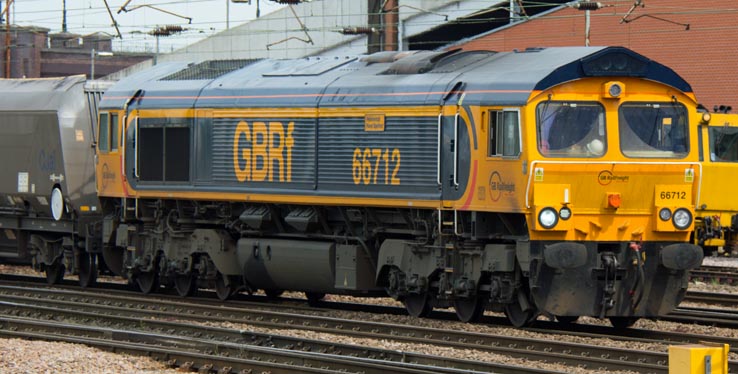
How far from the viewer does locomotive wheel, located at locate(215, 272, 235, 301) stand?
22.0m

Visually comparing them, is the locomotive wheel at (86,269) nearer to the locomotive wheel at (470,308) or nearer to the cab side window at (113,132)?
the cab side window at (113,132)

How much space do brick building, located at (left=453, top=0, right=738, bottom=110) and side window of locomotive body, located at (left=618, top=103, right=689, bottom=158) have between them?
25.0 m

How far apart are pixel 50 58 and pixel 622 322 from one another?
63.2 m

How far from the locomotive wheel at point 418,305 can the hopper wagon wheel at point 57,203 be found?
892 centimetres

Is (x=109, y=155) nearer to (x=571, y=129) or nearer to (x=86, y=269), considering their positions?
(x=86, y=269)

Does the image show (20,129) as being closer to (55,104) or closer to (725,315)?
(55,104)

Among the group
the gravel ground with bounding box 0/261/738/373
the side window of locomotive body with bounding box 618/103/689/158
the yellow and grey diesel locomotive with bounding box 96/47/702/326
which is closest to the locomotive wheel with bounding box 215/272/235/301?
the yellow and grey diesel locomotive with bounding box 96/47/702/326

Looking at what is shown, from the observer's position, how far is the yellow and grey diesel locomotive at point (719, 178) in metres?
27.9

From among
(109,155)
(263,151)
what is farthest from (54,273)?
(263,151)

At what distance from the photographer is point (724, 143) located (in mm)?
29609

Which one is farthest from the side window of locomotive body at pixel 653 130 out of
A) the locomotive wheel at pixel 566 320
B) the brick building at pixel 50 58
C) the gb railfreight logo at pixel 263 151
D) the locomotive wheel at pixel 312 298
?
the brick building at pixel 50 58

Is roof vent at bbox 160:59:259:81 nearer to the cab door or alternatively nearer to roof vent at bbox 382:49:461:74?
the cab door

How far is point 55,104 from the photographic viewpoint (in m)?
25.7

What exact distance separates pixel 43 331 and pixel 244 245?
4433 millimetres
